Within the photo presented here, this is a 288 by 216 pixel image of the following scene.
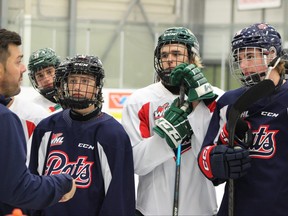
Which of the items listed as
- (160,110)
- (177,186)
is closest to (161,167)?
(177,186)

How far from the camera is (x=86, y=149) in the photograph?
208 cm

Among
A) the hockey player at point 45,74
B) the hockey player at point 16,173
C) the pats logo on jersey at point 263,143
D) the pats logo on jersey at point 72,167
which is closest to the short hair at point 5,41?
the hockey player at point 16,173

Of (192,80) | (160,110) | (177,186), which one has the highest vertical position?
(192,80)

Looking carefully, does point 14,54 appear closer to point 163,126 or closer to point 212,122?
point 163,126

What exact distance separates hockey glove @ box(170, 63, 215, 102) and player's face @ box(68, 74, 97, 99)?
0.29 meters

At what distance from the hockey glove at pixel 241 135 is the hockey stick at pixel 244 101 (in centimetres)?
3

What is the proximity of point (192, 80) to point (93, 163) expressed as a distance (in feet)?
1.42

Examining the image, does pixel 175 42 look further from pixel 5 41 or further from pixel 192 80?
pixel 5 41

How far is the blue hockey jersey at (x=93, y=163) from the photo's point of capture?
2.04 m

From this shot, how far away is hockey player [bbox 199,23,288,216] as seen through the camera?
185 cm

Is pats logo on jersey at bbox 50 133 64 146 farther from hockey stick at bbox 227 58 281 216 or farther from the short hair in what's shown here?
hockey stick at bbox 227 58 281 216

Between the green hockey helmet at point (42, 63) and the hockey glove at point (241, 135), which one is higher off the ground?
the green hockey helmet at point (42, 63)

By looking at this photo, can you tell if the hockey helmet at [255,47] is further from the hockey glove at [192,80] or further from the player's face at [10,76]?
the player's face at [10,76]

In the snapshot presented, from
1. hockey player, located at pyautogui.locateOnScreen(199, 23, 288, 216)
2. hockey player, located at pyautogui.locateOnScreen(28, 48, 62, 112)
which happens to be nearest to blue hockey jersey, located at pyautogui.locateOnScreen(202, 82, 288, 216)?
→ hockey player, located at pyautogui.locateOnScreen(199, 23, 288, 216)
